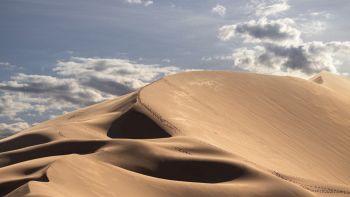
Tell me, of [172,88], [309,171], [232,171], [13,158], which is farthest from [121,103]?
[232,171]

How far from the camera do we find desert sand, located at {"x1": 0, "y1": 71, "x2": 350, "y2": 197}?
82.5 ft

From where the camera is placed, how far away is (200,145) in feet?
103

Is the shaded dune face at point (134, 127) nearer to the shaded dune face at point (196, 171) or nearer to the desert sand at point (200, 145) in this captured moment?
the desert sand at point (200, 145)

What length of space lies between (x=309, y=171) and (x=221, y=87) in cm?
1514

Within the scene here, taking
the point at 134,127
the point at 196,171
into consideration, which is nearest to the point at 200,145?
the point at 196,171

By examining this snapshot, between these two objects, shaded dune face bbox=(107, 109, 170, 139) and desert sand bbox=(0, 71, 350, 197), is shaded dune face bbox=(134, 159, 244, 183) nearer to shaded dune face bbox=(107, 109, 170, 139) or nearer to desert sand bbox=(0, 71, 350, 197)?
desert sand bbox=(0, 71, 350, 197)

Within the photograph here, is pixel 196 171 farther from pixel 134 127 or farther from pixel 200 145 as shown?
pixel 134 127

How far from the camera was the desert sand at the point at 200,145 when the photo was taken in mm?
25141

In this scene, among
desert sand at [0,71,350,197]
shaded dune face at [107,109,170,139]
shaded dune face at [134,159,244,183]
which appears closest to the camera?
desert sand at [0,71,350,197]

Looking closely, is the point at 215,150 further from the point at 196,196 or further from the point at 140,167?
the point at 196,196

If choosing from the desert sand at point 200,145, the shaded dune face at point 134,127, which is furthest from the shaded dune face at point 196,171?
the shaded dune face at point 134,127

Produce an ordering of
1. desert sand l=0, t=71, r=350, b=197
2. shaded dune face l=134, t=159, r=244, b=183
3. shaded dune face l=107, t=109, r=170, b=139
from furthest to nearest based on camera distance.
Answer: shaded dune face l=107, t=109, r=170, b=139
shaded dune face l=134, t=159, r=244, b=183
desert sand l=0, t=71, r=350, b=197

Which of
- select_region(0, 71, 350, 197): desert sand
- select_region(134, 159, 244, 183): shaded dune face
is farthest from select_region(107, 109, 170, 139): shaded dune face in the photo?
select_region(134, 159, 244, 183): shaded dune face

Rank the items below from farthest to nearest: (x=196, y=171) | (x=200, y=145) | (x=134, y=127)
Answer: (x=134, y=127), (x=200, y=145), (x=196, y=171)
